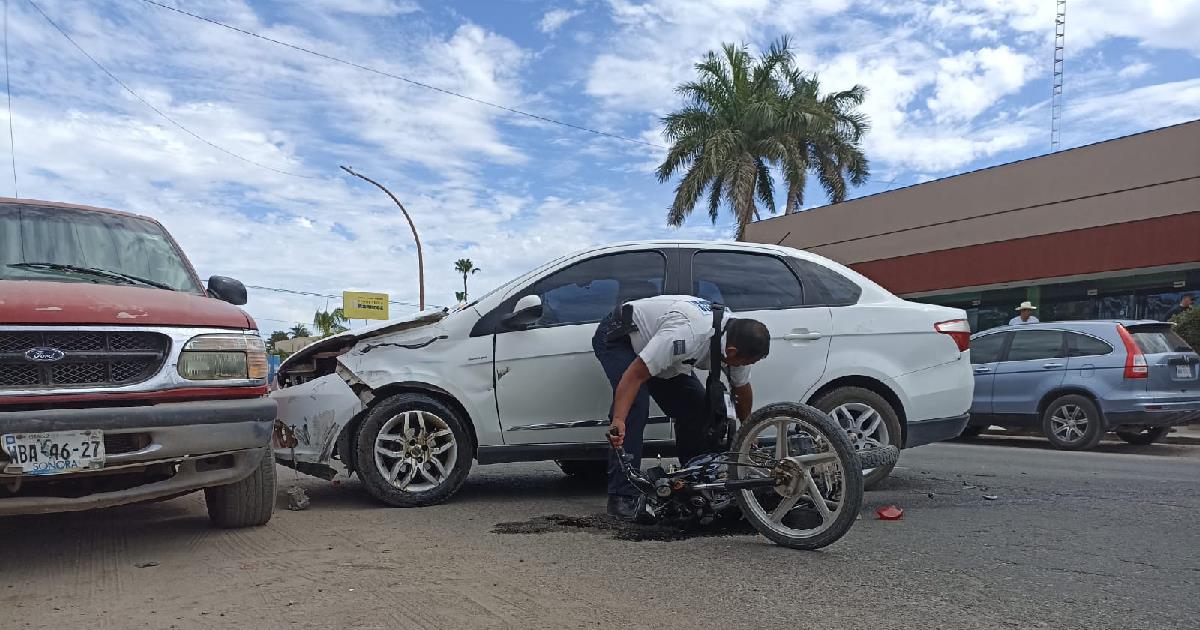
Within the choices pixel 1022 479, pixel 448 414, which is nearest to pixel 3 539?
pixel 448 414

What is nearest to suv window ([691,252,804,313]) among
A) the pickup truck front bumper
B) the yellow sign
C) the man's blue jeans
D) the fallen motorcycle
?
the man's blue jeans

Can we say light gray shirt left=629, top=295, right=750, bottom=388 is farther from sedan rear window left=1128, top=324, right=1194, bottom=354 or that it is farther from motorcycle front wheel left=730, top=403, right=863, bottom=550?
sedan rear window left=1128, top=324, right=1194, bottom=354

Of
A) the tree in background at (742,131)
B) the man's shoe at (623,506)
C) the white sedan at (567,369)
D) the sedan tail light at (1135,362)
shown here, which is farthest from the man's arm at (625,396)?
the tree in background at (742,131)

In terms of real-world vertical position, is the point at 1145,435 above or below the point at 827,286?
below

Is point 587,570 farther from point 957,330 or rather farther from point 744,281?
point 957,330

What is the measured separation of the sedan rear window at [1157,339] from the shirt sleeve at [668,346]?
7519mm

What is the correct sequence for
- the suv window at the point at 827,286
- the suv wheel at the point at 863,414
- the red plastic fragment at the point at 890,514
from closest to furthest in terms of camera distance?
the red plastic fragment at the point at 890,514 → the suv wheel at the point at 863,414 → the suv window at the point at 827,286

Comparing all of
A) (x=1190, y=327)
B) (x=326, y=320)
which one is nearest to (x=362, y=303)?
(x=326, y=320)

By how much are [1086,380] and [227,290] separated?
9.07 meters

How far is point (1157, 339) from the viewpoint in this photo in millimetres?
9898

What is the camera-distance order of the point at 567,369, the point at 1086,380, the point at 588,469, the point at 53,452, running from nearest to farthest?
1. the point at 53,452
2. the point at 567,369
3. the point at 588,469
4. the point at 1086,380

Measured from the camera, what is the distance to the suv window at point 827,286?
5973 mm

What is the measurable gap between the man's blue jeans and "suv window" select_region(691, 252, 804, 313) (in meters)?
0.92

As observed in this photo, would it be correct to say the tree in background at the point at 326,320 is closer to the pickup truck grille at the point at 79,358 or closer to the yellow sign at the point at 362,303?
the yellow sign at the point at 362,303
